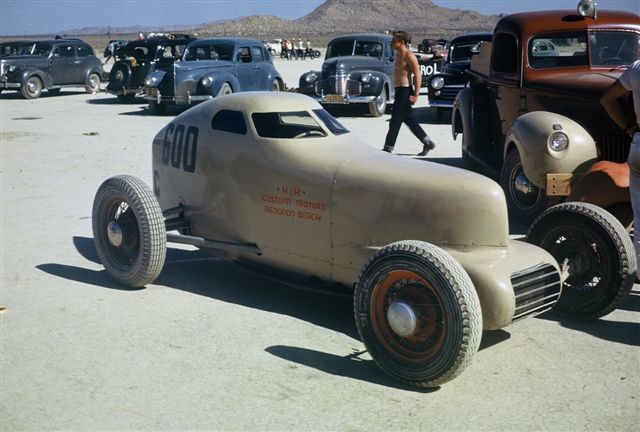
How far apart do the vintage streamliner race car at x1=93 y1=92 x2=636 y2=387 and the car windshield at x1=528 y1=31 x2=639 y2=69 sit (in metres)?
3.64

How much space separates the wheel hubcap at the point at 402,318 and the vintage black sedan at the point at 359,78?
46.1ft

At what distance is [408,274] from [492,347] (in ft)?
3.47

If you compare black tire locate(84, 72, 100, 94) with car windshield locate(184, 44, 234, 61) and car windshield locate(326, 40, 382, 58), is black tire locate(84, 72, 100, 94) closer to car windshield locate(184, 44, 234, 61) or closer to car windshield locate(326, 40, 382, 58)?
car windshield locate(184, 44, 234, 61)

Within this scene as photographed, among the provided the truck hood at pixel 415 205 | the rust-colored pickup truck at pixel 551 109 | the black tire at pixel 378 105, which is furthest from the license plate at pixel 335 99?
the truck hood at pixel 415 205

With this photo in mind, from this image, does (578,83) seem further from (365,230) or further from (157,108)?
(157,108)

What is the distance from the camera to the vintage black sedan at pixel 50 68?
2453 cm

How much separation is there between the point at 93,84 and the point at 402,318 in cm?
2472

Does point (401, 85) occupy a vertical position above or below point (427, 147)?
above

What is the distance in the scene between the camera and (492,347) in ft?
16.8

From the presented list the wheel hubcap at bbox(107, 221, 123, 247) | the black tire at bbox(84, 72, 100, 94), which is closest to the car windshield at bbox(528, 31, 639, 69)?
the wheel hubcap at bbox(107, 221, 123, 247)

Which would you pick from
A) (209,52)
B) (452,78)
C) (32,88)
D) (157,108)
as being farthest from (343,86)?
(32,88)

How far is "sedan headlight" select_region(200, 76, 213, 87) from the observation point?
18500 mm

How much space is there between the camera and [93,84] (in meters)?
27.2

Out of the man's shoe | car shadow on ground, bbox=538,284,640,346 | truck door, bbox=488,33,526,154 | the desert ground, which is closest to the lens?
the desert ground
